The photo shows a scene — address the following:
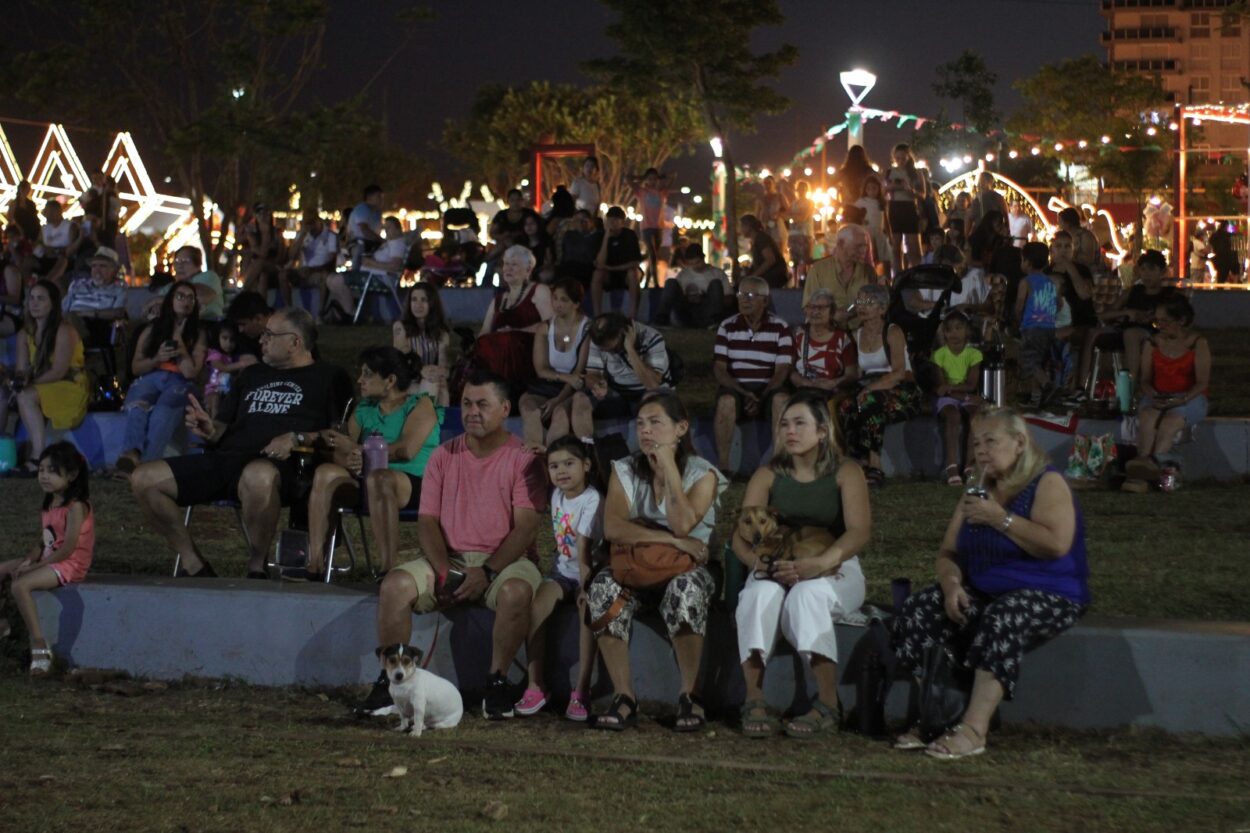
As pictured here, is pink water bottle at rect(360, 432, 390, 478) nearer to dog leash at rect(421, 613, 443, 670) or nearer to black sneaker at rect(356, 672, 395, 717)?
dog leash at rect(421, 613, 443, 670)

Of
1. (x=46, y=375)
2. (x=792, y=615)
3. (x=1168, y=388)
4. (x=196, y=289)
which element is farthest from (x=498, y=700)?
(x=196, y=289)

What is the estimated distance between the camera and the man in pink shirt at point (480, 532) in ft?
21.4

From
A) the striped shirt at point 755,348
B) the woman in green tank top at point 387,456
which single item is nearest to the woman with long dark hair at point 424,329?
the striped shirt at point 755,348

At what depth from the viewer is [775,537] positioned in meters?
6.28

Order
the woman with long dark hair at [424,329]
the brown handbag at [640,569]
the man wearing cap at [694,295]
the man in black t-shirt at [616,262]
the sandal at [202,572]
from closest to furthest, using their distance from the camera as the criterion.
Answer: the brown handbag at [640,569]
the sandal at [202,572]
the woman with long dark hair at [424,329]
the man in black t-shirt at [616,262]
the man wearing cap at [694,295]

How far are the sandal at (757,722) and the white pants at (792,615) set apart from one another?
0.54 ft

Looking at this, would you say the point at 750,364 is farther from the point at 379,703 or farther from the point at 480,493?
the point at 379,703

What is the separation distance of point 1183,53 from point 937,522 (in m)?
147

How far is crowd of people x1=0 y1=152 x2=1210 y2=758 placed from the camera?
603 centimetres

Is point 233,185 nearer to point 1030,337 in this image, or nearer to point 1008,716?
point 1030,337

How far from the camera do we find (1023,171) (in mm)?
81938

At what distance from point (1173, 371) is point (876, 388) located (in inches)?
72.8

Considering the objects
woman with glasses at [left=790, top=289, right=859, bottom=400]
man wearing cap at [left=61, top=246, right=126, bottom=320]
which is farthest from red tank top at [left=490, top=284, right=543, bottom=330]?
man wearing cap at [left=61, top=246, right=126, bottom=320]

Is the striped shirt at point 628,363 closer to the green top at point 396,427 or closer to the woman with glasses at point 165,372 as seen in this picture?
the green top at point 396,427
